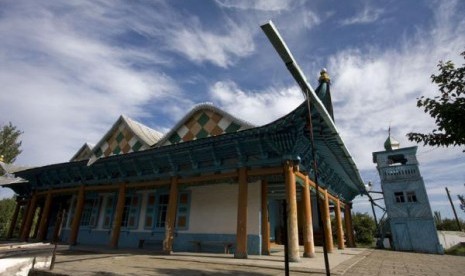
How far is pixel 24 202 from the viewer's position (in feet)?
56.7

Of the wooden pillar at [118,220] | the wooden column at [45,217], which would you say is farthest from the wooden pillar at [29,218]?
the wooden pillar at [118,220]

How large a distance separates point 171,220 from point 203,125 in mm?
3817

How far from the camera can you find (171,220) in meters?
9.73

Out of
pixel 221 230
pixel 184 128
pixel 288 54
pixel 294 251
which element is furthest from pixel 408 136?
pixel 184 128

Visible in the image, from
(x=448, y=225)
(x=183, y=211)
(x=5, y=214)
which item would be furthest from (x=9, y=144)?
(x=448, y=225)

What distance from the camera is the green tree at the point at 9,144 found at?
2862 centimetres

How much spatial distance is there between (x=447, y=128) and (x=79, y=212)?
14170mm

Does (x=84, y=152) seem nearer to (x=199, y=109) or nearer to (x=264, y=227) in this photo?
(x=199, y=109)

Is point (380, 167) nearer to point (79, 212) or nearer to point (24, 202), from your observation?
point (79, 212)

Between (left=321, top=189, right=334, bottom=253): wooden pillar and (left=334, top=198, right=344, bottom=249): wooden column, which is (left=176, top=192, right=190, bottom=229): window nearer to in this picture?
(left=321, top=189, right=334, bottom=253): wooden pillar

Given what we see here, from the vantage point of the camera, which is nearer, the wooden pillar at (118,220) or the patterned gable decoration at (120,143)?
the wooden pillar at (118,220)

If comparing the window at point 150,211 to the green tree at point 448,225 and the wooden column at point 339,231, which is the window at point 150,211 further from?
the green tree at point 448,225

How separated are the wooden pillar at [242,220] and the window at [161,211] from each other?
3.53 metres

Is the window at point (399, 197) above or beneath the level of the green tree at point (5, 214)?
above
